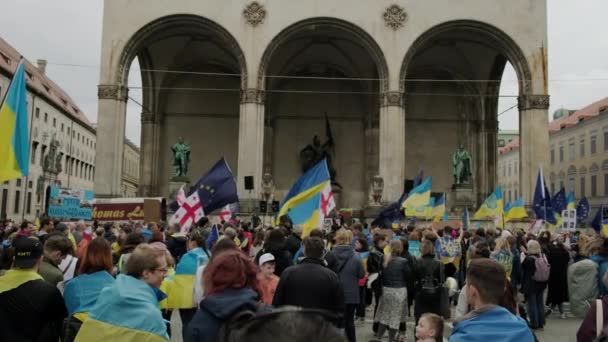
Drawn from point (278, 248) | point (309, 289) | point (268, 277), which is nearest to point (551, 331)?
point (278, 248)

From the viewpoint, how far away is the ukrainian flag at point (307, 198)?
A: 9.92 m

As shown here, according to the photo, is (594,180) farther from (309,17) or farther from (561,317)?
(561,317)

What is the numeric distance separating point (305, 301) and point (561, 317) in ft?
26.7

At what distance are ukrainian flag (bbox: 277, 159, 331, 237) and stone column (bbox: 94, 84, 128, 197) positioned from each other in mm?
17720

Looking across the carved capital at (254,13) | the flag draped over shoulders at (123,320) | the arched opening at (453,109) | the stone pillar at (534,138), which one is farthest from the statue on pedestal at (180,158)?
the flag draped over shoulders at (123,320)

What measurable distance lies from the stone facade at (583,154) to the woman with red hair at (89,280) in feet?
137

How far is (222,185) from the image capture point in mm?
11297

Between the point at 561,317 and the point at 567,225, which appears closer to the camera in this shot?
the point at 561,317

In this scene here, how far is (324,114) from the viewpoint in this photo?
3341 centimetres

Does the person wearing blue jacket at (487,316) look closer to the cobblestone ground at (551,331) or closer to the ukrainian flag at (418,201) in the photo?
the cobblestone ground at (551,331)

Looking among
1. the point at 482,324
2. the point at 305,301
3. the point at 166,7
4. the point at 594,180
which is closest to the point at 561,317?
the point at 305,301

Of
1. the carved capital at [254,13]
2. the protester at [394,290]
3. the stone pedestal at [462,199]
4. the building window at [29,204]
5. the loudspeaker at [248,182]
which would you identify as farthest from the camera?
the building window at [29,204]

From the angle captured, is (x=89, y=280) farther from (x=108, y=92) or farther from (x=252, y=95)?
(x=108, y=92)

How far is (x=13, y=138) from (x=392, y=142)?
21.5 meters
